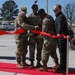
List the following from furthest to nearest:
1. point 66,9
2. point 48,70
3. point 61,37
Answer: point 66,9 → point 48,70 → point 61,37

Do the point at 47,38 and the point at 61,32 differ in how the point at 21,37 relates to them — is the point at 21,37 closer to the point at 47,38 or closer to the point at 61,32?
the point at 47,38

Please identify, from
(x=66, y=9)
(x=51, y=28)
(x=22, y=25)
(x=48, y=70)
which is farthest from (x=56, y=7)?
(x=66, y=9)

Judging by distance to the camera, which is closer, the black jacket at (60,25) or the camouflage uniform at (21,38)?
the black jacket at (60,25)

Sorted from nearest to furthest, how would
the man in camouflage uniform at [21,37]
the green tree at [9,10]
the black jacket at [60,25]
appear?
1. the black jacket at [60,25]
2. the man in camouflage uniform at [21,37]
3. the green tree at [9,10]

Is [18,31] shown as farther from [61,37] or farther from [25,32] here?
[61,37]

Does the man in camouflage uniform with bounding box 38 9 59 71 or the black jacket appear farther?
the man in camouflage uniform with bounding box 38 9 59 71

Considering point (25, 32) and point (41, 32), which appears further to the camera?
point (25, 32)

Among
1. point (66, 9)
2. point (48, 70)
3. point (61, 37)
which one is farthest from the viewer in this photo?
point (66, 9)

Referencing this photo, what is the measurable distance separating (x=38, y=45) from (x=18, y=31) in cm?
79

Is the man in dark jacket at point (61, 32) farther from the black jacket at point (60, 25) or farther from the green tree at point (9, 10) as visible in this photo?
the green tree at point (9, 10)

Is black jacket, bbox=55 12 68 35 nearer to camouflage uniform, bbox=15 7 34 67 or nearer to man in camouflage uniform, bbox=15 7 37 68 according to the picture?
man in camouflage uniform, bbox=15 7 37 68

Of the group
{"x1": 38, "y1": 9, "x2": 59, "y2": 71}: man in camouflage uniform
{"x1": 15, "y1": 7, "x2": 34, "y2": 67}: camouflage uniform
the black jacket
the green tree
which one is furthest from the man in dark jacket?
the green tree

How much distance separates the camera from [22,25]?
955 centimetres

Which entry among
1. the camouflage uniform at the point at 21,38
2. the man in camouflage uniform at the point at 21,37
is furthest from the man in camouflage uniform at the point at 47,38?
the camouflage uniform at the point at 21,38
